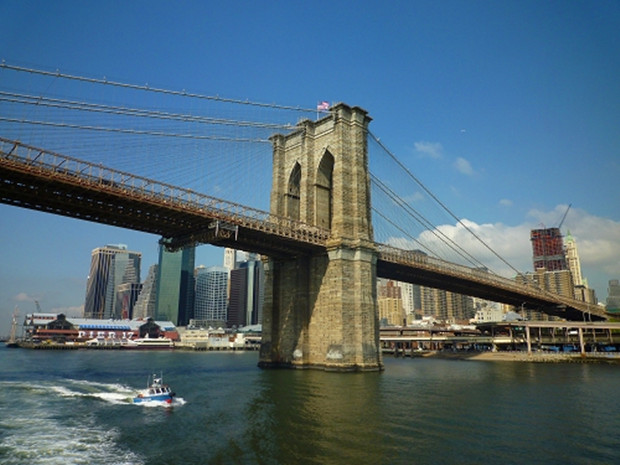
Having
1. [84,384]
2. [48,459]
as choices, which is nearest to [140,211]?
[84,384]

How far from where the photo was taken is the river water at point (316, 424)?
19.8 m

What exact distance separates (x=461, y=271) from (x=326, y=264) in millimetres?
38989

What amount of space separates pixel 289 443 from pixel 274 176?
4925 cm

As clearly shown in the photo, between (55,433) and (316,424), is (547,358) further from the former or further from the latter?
(55,433)

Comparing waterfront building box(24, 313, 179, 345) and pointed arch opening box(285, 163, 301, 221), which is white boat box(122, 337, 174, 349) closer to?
waterfront building box(24, 313, 179, 345)

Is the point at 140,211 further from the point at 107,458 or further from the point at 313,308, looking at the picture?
the point at 107,458

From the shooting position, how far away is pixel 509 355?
87875 mm

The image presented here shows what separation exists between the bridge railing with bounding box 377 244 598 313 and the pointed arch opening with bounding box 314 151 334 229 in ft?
27.2

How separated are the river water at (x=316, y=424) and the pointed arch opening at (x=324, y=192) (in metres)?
25.8

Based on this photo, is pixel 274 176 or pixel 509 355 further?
pixel 509 355

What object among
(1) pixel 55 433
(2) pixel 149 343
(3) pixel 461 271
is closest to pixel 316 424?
(1) pixel 55 433

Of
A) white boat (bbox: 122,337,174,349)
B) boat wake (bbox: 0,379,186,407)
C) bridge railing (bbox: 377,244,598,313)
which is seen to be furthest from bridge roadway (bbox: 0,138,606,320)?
white boat (bbox: 122,337,174,349)

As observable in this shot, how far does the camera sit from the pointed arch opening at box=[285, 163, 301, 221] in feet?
216

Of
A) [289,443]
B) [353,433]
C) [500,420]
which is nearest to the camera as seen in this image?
[289,443]
